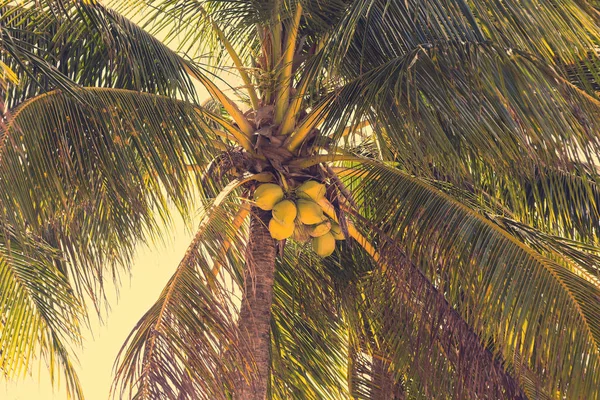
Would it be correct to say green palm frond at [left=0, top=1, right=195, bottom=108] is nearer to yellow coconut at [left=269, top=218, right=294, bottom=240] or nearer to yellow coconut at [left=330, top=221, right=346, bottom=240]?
yellow coconut at [left=269, top=218, right=294, bottom=240]

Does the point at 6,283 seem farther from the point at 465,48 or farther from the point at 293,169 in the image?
the point at 465,48

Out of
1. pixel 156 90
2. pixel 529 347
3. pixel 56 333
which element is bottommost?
pixel 529 347

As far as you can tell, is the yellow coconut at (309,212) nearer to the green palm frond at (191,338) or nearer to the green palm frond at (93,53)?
the green palm frond at (191,338)

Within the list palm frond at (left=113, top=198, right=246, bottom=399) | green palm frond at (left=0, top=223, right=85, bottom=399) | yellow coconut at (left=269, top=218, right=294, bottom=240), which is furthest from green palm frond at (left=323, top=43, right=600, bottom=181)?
green palm frond at (left=0, top=223, right=85, bottom=399)

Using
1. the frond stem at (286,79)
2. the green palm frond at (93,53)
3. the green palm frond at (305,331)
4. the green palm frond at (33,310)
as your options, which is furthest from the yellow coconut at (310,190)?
the green palm frond at (33,310)

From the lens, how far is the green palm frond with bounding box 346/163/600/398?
12.8 feet

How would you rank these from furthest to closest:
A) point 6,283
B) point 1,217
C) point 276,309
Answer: point 276,309
point 6,283
point 1,217

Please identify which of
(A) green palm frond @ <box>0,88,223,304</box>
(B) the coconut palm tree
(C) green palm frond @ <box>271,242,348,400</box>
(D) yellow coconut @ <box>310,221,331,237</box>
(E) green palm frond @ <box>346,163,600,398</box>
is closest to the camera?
(A) green palm frond @ <box>0,88,223,304</box>

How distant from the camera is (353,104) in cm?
418

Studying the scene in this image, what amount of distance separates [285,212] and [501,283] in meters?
1.16

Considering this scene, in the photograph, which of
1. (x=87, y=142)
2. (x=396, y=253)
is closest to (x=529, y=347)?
(x=396, y=253)

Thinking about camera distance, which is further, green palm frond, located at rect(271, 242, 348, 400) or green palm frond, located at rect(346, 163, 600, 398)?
green palm frond, located at rect(271, 242, 348, 400)

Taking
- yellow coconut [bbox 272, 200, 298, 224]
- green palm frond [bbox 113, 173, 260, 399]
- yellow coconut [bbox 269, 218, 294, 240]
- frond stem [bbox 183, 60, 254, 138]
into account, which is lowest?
green palm frond [bbox 113, 173, 260, 399]

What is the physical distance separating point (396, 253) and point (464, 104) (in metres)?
1.06
